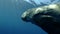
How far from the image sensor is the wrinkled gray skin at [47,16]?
1028 mm

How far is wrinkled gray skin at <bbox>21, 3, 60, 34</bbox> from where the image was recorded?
1.03 metres

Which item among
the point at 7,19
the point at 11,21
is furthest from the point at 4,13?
the point at 11,21

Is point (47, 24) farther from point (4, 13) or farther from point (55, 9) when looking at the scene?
point (4, 13)

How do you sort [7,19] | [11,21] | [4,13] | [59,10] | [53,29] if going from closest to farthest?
[59,10]
[53,29]
[4,13]
[7,19]
[11,21]

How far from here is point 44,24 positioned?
1.10 metres

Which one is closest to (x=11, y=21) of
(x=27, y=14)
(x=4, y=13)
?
(x=4, y=13)

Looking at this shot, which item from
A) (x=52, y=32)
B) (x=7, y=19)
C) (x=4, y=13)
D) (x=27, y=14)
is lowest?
(x=52, y=32)

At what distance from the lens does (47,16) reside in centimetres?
106

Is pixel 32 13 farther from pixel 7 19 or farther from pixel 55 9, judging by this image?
pixel 7 19

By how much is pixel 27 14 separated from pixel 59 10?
243 millimetres

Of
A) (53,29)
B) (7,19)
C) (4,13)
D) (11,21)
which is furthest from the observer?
(11,21)

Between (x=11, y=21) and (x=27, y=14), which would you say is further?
(x=11, y=21)

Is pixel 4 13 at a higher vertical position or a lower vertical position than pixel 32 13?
higher

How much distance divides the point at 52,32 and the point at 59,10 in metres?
0.20
